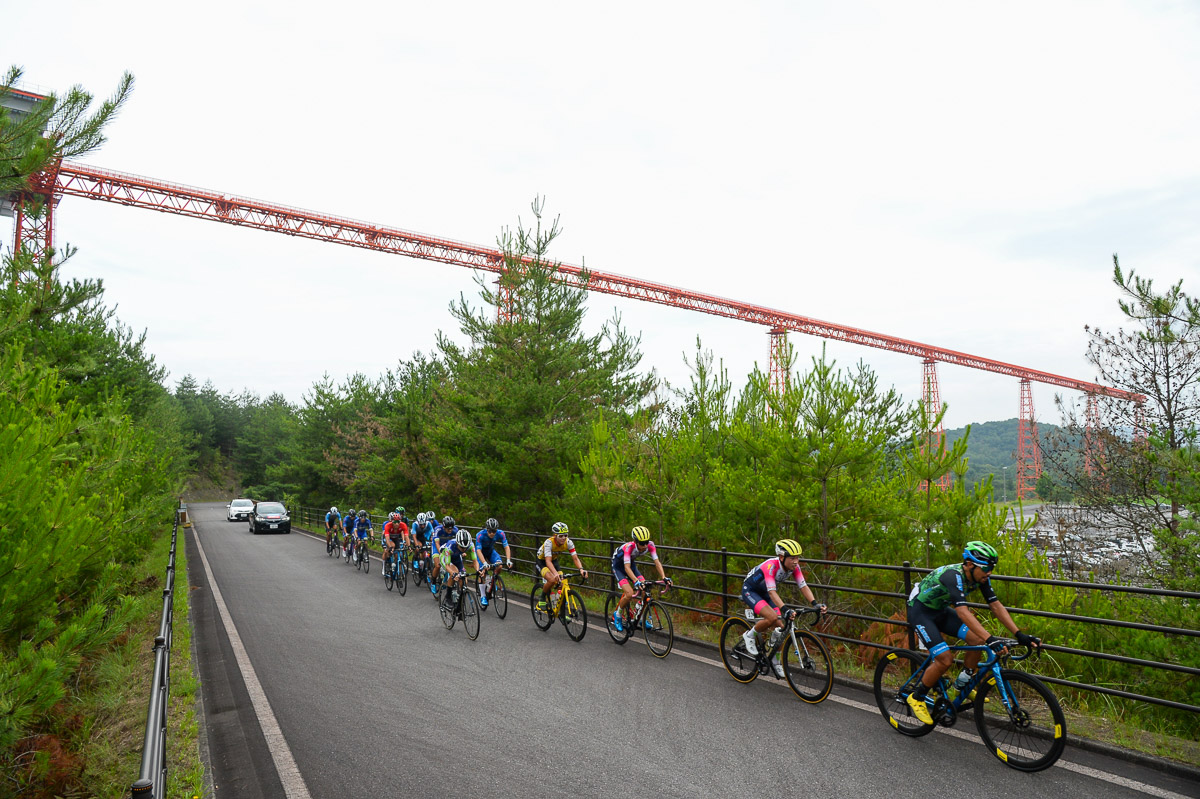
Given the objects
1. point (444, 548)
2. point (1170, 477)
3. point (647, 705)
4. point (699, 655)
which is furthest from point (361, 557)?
point (1170, 477)

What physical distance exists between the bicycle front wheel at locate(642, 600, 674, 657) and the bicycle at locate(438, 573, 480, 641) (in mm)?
2792

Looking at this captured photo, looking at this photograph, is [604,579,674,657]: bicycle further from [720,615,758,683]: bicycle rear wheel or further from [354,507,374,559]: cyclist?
[354,507,374,559]: cyclist

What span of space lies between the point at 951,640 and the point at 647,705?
298 centimetres

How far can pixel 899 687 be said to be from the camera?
602cm

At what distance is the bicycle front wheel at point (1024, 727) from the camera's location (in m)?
4.93

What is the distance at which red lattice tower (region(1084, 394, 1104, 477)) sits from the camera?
42.8 feet

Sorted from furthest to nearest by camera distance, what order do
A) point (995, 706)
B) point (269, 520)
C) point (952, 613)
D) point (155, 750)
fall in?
point (269, 520)
point (995, 706)
point (952, 613)
point (155, 750)

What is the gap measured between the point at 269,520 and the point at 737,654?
34908 mm

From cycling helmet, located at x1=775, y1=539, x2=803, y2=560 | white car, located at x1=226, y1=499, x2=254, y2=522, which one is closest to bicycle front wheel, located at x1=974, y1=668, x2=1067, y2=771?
cycling helmet, located at x1=775, y1=539, x2=803, y2=560

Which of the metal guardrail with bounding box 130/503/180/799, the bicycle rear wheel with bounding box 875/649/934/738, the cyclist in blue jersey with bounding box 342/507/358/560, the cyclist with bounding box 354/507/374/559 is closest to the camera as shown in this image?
the metal guardrail with bounding box 130/503/180/799

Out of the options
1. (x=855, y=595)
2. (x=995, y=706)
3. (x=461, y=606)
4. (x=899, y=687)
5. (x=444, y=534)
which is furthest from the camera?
(x=444, y=534)

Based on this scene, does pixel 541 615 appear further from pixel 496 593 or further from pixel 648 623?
pixel 648 623

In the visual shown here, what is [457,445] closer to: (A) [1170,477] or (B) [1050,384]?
(A) [1170,477]

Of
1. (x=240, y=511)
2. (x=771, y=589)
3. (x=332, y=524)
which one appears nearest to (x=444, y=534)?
(x=771, y=589)
